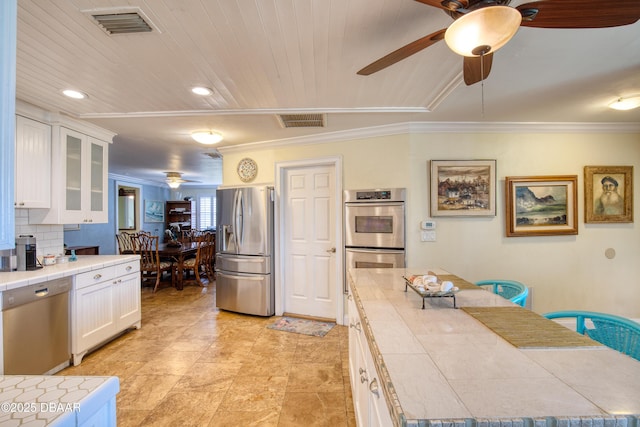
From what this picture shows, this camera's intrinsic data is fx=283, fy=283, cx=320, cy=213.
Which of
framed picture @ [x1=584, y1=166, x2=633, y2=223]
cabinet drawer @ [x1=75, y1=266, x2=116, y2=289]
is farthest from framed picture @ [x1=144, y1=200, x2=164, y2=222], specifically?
framed picture @ [x1=584, y1=166, x2=633, y2=223]

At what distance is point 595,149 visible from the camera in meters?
3.14

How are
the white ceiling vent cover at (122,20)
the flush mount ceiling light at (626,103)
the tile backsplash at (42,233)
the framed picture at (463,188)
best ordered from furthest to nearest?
the framed picture at (463,188) → the tile backsplash at (42,233) → the flush mount ceiling light at (626,103) → the white ceiling vent cover at (122,20)

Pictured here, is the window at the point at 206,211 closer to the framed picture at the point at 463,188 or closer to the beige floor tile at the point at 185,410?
the beige floor tile at the point at 185,410

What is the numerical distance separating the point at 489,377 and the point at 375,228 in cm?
241

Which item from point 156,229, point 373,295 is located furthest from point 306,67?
point 156,229

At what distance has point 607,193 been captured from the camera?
A: 3.12 meters

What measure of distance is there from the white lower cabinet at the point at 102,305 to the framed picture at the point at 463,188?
3.37 m

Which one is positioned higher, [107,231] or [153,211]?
[153,211]

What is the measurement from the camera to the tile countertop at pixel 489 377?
62 centimetres

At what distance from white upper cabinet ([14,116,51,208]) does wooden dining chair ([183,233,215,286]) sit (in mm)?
2769

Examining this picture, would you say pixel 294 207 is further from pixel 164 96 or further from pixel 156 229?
pixel 156 229

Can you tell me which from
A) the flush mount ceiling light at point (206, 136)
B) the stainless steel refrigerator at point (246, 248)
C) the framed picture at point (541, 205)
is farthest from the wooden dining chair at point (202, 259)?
the framed picture at point (541, 205)

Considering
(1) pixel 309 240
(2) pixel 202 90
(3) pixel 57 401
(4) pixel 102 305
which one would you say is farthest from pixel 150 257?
(3) pixel 57 401

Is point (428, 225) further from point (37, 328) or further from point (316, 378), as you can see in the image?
point (37, 328)
